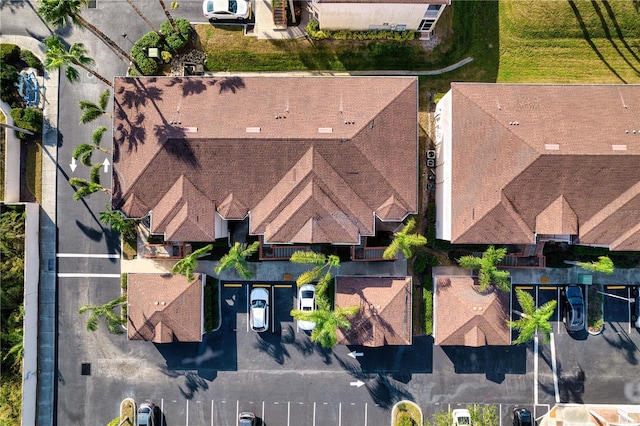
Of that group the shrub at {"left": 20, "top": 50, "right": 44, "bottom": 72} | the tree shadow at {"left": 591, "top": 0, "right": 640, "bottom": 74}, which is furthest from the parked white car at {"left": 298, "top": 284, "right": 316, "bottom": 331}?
Answer: the tree shadow at {"left": 591, "top": 0, "right": 640, "bottom": 74}

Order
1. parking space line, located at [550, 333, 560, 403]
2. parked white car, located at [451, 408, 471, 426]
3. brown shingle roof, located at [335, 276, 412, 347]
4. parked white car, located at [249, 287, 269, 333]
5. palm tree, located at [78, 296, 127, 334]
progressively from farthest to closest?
parking space line, located at [550, 333, 560, 403] < parked white car, located at [249, 287, 269, 333] < parked white car, located at [451, 408, 471, 426] < brown shingle roof, located at [335, 276, 412, 347] < palm tree, located at [78, 296, 127, 334]

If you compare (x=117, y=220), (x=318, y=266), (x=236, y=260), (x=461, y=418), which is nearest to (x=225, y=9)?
(x=117, y=220)

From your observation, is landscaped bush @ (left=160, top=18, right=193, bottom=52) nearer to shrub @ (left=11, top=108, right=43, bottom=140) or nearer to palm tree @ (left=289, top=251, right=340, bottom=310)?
shrub @ (left=11, top=108, right=43, bottom=140)

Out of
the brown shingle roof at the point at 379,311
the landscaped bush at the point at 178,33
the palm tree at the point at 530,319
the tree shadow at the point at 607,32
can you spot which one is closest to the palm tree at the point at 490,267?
the palm tree at the point at 530,319

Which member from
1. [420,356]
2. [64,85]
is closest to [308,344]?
[420,356]

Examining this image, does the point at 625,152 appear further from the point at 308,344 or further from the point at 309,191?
the point at 308,344

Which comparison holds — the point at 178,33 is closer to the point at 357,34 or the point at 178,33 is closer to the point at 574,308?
the point at 357,34
